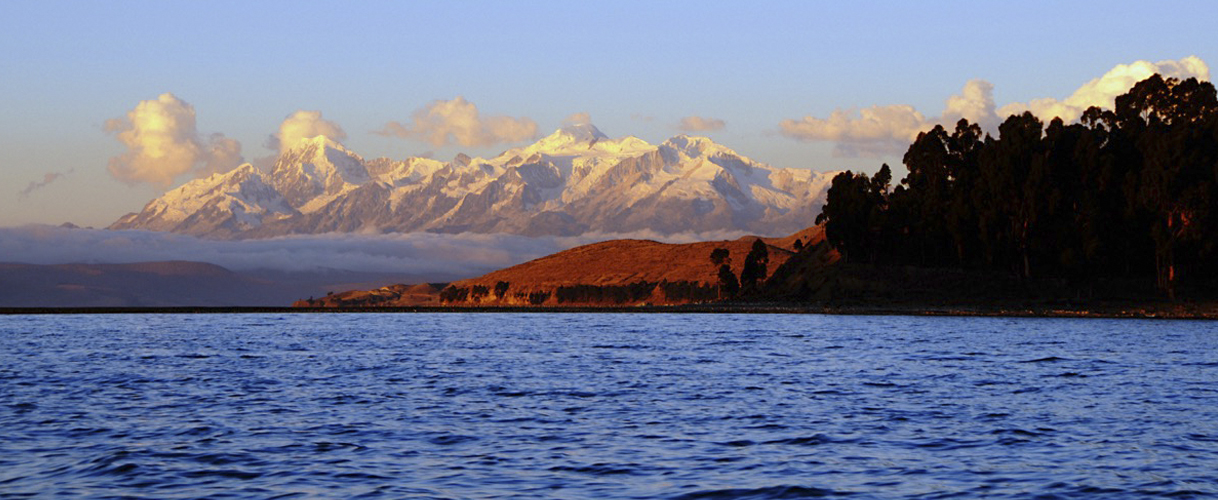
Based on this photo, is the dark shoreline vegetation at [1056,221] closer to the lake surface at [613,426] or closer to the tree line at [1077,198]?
the tree line at [1077,198]

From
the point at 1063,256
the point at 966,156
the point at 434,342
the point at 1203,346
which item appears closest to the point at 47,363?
the point at 434,342

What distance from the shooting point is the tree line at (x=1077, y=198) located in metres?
157

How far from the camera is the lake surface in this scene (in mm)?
29484

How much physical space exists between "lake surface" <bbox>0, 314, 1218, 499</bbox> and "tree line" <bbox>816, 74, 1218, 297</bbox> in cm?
8068

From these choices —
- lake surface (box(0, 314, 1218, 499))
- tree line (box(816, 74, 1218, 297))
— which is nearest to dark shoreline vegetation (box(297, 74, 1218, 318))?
tree line (box(816, 74, 1218, 297))

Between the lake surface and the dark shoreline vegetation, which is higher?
the dark shoreline vegetation

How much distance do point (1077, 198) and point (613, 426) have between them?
143078mm

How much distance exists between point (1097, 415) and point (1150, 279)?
143 metres

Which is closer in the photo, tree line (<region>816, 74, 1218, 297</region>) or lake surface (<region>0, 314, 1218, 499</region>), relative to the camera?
lake surface (<region>0, 314, 1218, 499</region>)

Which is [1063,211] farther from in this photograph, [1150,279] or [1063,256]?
[1150,279]

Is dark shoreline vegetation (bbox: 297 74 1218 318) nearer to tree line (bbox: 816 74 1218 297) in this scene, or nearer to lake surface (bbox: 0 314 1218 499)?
tree line (bbox: 816 74 1218 297)

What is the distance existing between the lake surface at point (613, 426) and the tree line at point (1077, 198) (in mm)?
80679

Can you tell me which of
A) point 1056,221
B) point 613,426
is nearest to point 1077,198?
point 1056,221

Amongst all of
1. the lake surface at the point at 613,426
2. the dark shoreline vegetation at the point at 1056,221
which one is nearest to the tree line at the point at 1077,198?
the dark shoreline vegetation at the point at 1056,221
